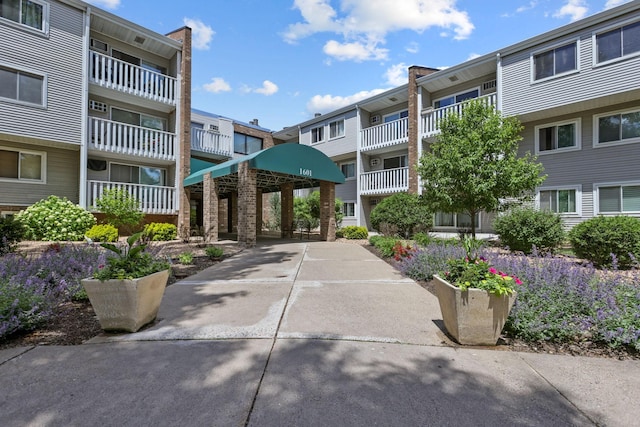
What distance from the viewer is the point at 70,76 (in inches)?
507

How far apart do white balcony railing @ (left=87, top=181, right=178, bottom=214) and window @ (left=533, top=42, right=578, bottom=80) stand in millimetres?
17739

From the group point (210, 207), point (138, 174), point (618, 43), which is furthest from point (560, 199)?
point (138, 174)

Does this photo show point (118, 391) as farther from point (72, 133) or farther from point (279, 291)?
point (72, 133)

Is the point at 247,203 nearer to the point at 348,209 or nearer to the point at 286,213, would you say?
the point at 286,213

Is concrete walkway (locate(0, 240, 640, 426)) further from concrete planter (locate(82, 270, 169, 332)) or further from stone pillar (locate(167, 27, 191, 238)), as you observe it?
stone pillar (locate(167, 27, 191, 238))

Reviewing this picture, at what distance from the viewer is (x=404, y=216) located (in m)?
14.0

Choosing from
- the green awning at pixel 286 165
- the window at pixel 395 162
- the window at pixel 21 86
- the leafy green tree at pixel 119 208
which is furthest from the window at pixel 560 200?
the window at pixel 21 86

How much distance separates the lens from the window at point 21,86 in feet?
37.6

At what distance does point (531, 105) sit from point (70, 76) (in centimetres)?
1961

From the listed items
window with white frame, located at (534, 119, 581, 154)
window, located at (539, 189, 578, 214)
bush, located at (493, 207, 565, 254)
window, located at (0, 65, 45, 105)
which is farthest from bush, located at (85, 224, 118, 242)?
window with white frame, located at (534, 119, 581, 154)

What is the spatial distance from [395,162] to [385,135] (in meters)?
2.00

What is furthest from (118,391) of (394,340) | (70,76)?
(70,76)

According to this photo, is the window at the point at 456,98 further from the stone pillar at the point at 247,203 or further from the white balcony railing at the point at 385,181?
the stone pillar at the point at 247,203

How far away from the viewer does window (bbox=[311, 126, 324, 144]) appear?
23888 millimetres
